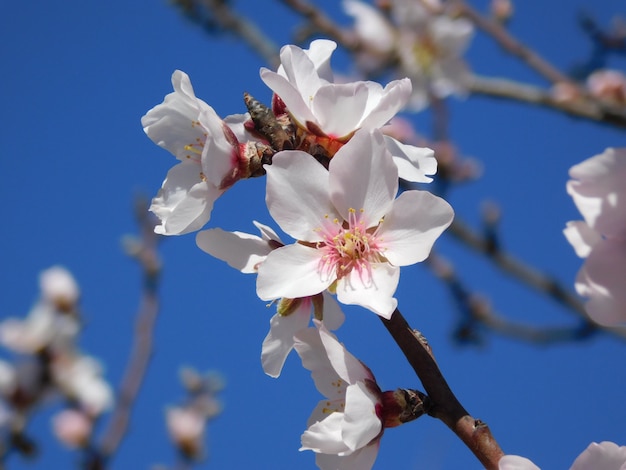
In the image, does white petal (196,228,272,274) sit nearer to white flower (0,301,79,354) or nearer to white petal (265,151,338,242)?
white petal (265,151,338,242)

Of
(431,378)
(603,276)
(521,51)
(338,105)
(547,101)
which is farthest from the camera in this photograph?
(521,51)

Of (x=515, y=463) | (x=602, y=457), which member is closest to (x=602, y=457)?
(x=602, y=457)

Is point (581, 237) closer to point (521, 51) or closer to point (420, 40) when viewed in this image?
point (521, 51)

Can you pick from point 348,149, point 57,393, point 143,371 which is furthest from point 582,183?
point 57,393

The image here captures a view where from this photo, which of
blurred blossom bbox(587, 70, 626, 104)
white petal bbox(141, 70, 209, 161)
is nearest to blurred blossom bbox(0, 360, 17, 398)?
white petal bbox(141, 70, 209, 161)

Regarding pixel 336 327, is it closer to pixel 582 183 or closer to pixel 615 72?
pixel 582 183

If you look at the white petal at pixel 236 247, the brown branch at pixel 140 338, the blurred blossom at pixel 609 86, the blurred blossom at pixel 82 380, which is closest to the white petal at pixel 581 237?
the white petal at pixel 236 247

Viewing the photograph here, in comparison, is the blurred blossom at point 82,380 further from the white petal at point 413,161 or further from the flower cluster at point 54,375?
the white petal at point 413,161
